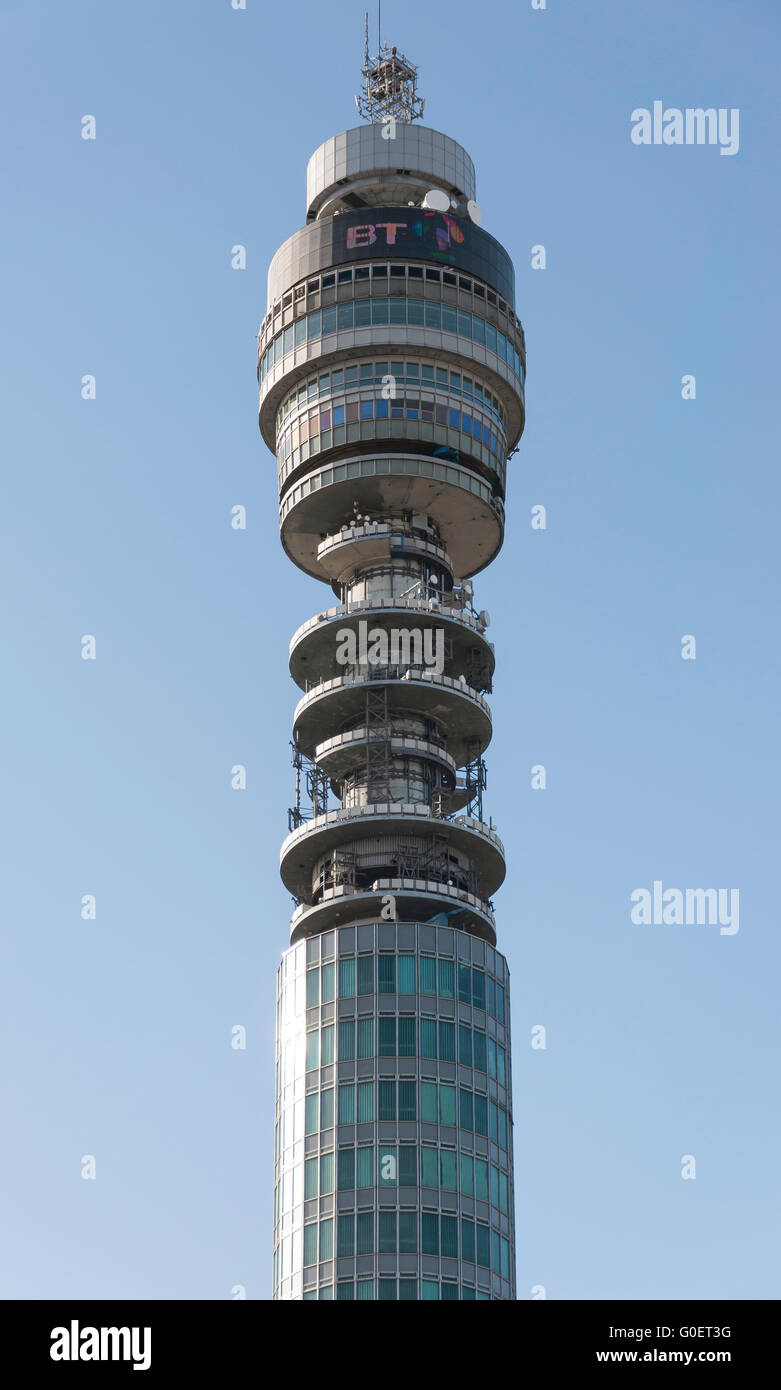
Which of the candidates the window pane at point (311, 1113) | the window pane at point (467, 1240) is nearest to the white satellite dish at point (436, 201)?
the window pane at point (311, 1113)

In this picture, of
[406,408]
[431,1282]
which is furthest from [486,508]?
[431,1282]

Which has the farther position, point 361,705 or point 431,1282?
point 361,705

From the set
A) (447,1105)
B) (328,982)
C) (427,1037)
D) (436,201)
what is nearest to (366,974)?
(328,982)

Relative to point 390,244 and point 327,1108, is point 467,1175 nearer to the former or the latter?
point 327,1108

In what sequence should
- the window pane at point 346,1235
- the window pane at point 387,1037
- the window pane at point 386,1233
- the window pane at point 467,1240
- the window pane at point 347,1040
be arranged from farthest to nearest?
the window pane at point 347,1040, the window pane at point 387,1037, the window pane at point 467,1240, the window pane at point 346,1235, the window pane at point 386,1233

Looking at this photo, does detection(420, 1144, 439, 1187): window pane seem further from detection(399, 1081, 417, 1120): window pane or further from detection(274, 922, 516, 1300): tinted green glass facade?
detection(399, 1081, 417, 1120): window pane

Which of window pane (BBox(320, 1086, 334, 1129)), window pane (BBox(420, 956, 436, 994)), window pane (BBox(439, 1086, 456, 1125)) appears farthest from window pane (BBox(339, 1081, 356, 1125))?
window pane (BBox(420, 956, 436, 994))

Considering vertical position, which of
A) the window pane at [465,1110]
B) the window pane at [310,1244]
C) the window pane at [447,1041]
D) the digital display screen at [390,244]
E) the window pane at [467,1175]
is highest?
the digital display screen at [390,244]

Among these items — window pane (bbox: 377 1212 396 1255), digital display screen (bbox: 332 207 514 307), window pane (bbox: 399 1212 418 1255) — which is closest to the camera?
window pane (bbox: 399 1212 418 1255)

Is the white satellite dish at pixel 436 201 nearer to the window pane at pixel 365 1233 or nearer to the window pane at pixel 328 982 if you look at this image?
the window pane at pixel 328 982

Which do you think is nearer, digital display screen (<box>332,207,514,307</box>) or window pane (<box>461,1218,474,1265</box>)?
window pane (<box>461,1218,474,1265</box>)
